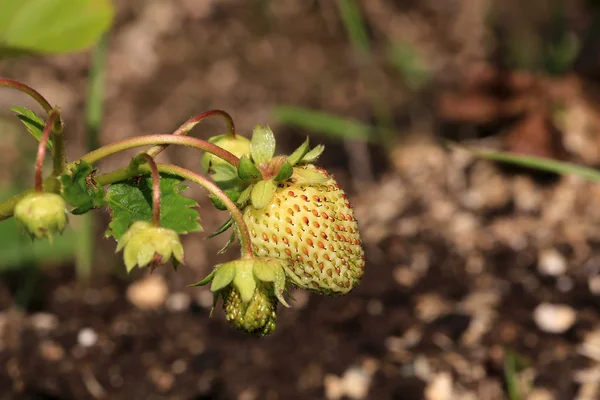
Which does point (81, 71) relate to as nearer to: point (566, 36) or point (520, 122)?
point (520, 122)

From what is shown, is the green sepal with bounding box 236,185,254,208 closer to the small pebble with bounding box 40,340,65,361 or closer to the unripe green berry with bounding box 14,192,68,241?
the unripe green berry with bounding box 14,192,68,241

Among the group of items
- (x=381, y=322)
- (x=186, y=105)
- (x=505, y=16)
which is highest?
(x=505, y=16)

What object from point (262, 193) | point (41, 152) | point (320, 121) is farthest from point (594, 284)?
point (41, 152)

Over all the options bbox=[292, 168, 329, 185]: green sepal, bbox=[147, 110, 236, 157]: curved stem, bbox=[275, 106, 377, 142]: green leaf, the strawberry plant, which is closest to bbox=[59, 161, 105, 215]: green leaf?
the strawberry plant

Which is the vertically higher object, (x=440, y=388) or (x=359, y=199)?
(x=359, y=199)

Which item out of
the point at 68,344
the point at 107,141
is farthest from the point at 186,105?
the point at 68,344

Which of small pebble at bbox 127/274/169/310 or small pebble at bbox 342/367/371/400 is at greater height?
small pebble at bbox 342/367/371/400

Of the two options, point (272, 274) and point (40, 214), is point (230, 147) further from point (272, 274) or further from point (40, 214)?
point (40, 214)
